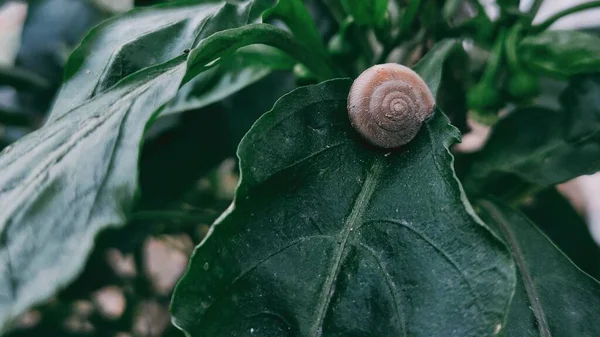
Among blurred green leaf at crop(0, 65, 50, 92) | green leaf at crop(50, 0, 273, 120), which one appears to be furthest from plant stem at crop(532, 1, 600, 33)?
blurred green leaf at crop(0, 65, 50, 92)

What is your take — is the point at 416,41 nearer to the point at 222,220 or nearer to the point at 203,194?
the point at 222,220

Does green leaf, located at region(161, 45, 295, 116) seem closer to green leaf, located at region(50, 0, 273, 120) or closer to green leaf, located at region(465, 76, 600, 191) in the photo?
green leaf, located at region(50, 0, 273, 120)

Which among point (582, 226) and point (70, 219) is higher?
point (70, 219)

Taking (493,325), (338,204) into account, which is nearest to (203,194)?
(338,204)

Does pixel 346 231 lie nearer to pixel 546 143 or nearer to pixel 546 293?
pixel 546 293

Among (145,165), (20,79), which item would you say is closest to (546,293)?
(145,165)

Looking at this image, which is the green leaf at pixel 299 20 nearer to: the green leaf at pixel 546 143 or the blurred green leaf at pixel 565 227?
the green leaf at pixel 546 143

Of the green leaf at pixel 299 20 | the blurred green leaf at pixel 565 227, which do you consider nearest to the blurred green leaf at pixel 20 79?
the green leaf at pixel 299 20
